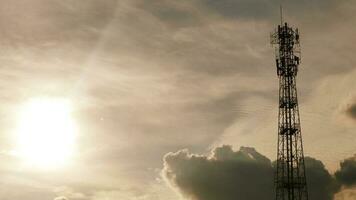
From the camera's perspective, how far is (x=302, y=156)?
11844 centimetres

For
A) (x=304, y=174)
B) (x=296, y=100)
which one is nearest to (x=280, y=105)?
(x=296, y=100)

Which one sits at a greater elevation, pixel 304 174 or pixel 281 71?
pixel 281 71

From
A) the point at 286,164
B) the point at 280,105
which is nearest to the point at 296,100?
the point at 280,105

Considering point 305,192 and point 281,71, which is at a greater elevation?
point 281,71

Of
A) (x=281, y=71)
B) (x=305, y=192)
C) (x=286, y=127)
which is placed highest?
(x=281, y=71)

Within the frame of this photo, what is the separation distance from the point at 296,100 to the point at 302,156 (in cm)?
887

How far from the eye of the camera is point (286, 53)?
122 m

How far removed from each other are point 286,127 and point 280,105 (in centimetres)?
365

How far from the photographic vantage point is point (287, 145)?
119188 mm

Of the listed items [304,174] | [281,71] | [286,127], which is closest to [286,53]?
[281,71]

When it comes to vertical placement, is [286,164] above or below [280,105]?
below

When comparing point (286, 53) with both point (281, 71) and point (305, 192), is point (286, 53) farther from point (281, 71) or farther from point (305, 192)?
point (305, 192)

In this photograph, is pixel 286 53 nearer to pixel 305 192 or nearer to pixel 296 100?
pixel 296 100

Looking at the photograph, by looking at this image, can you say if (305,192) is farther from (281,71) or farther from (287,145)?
(281,71)
